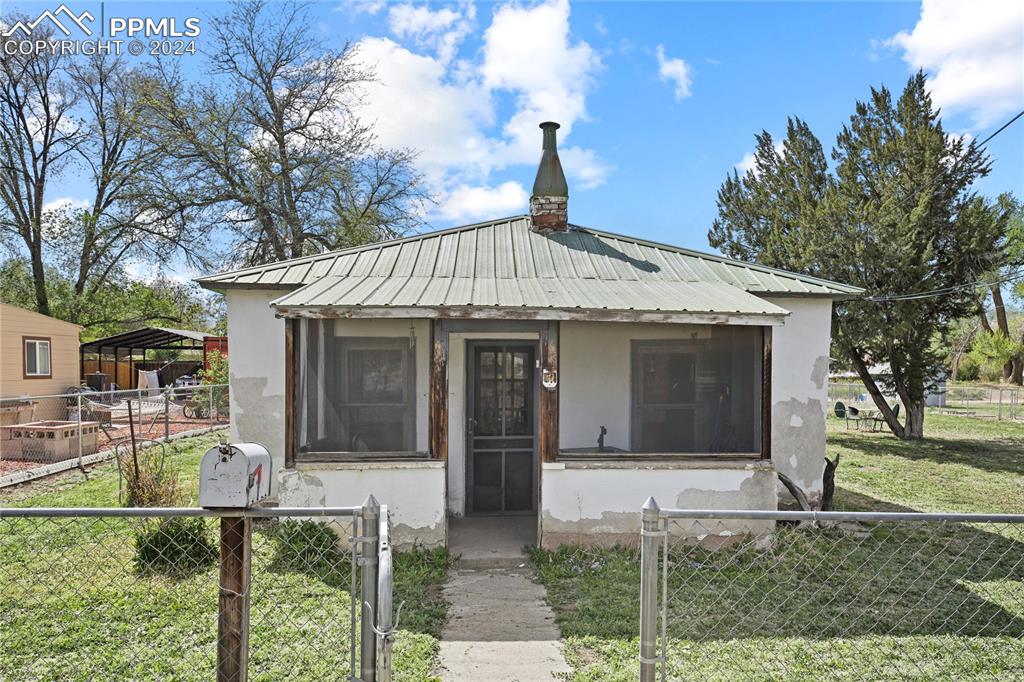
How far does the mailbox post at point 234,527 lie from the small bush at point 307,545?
123 inches

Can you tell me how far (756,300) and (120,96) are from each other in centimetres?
3008

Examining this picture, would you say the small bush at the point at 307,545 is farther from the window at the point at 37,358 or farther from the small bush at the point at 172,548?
the window at the point at 37,358

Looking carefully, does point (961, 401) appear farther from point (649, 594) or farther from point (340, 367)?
point (649, 594)

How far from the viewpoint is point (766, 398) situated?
6801 mm

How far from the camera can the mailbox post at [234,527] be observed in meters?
2.86

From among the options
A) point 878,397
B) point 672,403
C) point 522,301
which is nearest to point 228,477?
point 522,301

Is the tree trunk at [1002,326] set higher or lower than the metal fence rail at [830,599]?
higher

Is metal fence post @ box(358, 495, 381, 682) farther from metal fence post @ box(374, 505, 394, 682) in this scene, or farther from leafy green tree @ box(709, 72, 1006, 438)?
leafy green tree @ box(709, 72, 1006, 438)

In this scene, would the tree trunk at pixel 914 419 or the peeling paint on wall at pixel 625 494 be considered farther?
the tree trunk at pixel 914 419

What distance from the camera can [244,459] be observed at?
285cm

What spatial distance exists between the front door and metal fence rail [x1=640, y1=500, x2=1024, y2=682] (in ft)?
7.18

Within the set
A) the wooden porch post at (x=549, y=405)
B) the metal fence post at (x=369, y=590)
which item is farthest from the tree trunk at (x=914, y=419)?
the metal fence post at (x=369, y=590)

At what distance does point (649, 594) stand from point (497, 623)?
2.50m

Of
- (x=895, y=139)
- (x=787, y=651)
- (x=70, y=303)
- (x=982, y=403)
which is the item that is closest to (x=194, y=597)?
(x=787, y=651)
